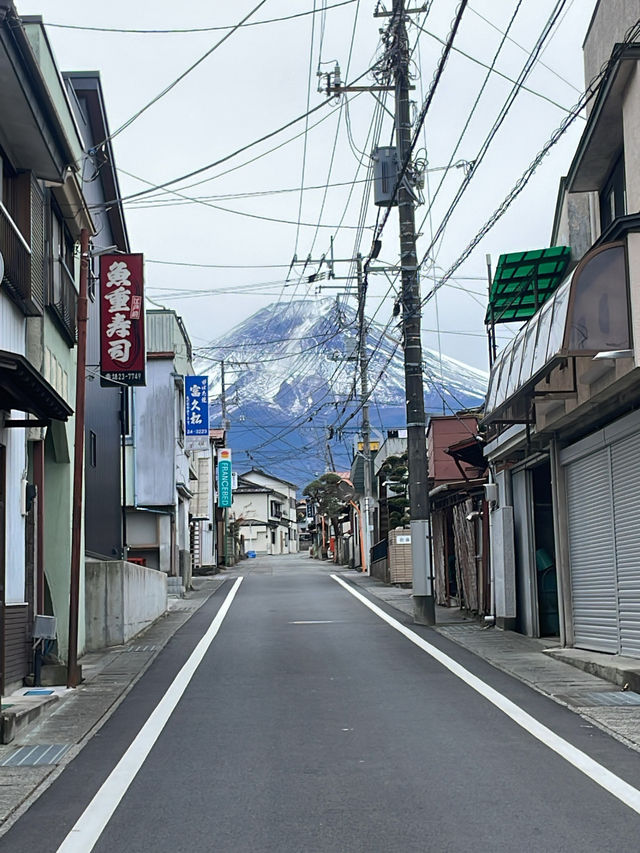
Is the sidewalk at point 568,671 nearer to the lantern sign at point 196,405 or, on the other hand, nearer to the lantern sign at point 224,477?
the lantern sign at point 196,405

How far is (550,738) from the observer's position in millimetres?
9109

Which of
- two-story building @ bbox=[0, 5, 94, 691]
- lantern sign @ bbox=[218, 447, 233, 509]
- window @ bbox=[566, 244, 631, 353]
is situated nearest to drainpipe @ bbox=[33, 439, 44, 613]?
two-story building @ bbox=[0, 5, 94, 691]

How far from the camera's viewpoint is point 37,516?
48.8ft

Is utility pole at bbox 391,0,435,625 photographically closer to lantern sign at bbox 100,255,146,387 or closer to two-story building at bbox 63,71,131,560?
lantern sign at bbox 100,255,146,387

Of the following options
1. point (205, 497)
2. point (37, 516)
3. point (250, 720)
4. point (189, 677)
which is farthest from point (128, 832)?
point (205, 497)

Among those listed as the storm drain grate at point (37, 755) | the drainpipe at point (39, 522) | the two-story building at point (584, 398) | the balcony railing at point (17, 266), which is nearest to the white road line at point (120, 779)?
the storm drain grate at point (37, 755)

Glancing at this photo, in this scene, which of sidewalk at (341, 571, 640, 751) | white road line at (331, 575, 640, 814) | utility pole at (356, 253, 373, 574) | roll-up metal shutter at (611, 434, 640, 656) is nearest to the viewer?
white road line at (331, 575, 640, 814)

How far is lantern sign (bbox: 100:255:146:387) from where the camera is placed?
21.4 metres

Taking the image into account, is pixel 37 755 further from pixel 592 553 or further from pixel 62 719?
pixel 592 553

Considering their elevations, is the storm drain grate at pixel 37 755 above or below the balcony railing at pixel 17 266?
below

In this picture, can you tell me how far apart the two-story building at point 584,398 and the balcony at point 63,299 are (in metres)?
6.92

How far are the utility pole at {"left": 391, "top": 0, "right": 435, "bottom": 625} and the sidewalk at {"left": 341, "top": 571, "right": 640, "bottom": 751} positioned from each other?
1973mm

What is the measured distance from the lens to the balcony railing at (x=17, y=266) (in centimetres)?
1308

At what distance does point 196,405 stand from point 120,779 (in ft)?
101
